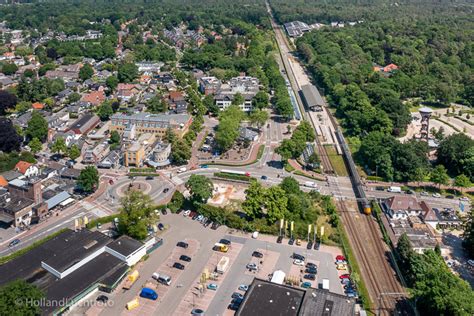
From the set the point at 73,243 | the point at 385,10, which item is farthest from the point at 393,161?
the point at 385,10

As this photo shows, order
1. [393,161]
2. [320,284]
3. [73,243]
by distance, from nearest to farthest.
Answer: [320,284]
[73,243]
[393,161]

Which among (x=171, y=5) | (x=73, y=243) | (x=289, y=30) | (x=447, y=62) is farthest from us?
(x=171, y=5)

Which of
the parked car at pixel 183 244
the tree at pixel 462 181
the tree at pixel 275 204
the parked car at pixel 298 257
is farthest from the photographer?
the tree at pixel 462 181

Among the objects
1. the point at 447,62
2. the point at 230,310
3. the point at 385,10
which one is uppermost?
the point at 385,10

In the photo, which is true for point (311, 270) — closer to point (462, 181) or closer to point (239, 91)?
point (462, 181)

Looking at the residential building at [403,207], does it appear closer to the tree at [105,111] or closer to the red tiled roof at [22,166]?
the red tiled roof at [22,166]

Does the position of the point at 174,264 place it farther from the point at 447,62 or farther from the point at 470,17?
the point at 470,17

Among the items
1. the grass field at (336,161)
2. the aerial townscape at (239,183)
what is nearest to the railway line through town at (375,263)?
the aerial townscape at (239,183)
